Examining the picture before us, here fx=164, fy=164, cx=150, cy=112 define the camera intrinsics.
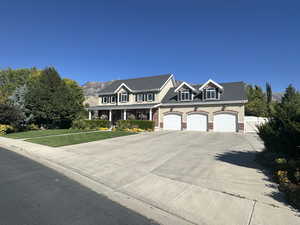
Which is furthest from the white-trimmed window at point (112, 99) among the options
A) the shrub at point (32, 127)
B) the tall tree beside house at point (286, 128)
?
the tall tree beside house at point (286, 128)

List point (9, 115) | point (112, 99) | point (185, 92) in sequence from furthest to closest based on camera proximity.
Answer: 1. point (112, 99)
2. point (185, 92)
3. point (9, 115)

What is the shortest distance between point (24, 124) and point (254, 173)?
95.7 feet

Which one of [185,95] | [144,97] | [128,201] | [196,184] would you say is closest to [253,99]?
[185,95]

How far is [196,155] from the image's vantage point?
8.72 m

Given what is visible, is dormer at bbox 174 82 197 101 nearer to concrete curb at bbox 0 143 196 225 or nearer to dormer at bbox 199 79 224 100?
Result: dormer at bbox 199 79 224 100

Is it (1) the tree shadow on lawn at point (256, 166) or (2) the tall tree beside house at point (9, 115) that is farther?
(2) the tall tree beside house at point (9, 115)

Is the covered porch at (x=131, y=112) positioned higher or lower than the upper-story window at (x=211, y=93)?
lower

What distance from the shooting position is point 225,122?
20500 millimetres

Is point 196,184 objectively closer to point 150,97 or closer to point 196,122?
point 196,122

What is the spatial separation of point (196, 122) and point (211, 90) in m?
4.71

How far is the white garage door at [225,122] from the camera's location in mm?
20206

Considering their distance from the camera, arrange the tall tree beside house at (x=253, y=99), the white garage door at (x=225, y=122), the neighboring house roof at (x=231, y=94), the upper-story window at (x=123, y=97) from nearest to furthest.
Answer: the white garage door at (x=225, y=122), the neighboring house roof at (x=231, y=94), the upper-story window at (x=123, y=97), the tall tree beside house at (x=253, y=99)

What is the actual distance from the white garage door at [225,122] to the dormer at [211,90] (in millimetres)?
2568

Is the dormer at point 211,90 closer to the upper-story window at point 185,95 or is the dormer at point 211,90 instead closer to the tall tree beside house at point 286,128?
the upper-story window at point 185,95
